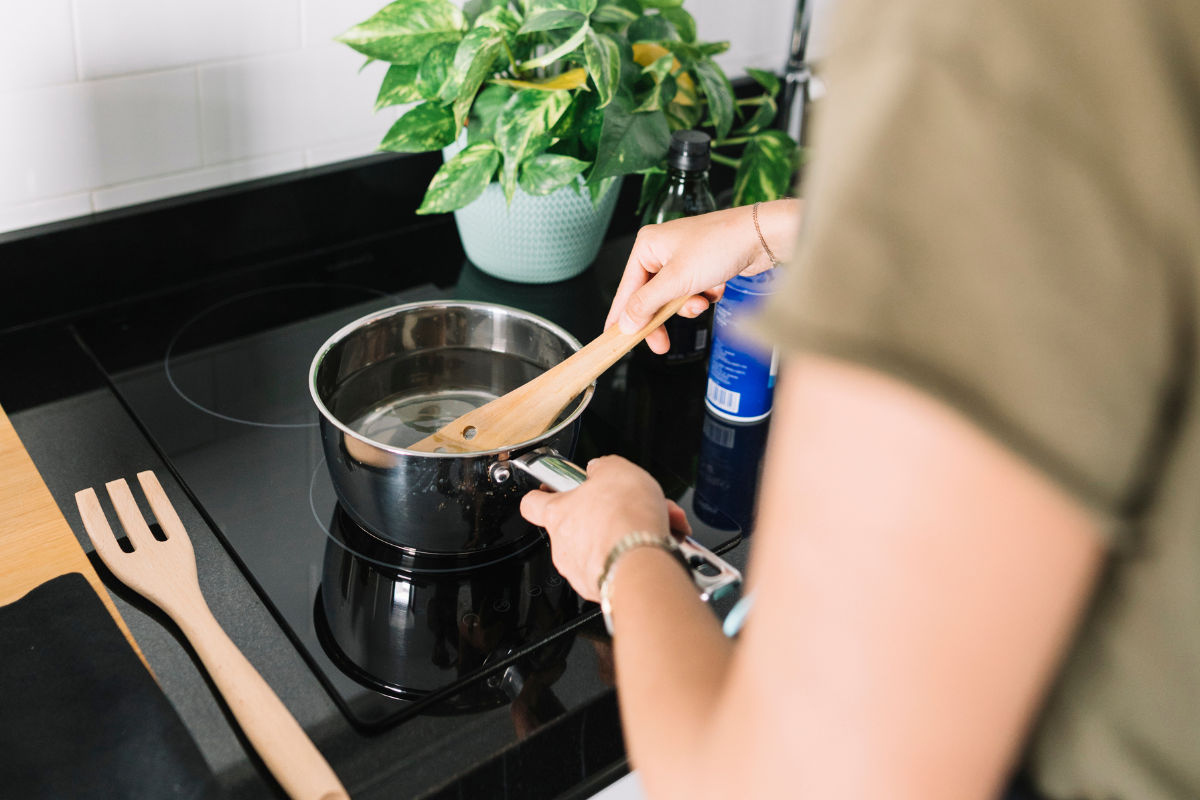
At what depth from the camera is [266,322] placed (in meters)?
1.00

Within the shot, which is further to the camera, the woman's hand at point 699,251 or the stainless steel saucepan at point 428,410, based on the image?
the woman's hand at point 699,251

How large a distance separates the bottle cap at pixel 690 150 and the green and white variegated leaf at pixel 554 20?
0.14 meters

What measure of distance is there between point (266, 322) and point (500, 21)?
0.39 m

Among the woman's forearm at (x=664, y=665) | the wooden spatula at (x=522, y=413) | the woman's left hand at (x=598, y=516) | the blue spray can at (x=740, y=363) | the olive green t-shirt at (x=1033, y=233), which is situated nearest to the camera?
the olive green t-shirt at (x=1033, y=233)

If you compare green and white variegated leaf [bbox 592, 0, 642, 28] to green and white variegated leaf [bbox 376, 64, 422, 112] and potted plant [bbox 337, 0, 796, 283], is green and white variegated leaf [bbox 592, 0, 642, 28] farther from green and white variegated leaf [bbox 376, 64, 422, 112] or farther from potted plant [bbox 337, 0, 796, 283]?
green and white variegated leaf [bbox 376, 64, 422, 112]

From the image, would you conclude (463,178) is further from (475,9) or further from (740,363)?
(740,363)

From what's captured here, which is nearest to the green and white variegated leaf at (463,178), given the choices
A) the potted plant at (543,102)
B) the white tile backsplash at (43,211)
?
the potted plant at (543,102)

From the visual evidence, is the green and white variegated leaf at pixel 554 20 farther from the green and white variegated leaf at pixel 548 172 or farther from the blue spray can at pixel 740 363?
the blue spray can at pixel 740 363

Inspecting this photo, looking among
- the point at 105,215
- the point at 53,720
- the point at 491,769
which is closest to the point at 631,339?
the point at 491,769

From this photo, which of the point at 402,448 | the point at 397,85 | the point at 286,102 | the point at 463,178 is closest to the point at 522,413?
the point at 402,448

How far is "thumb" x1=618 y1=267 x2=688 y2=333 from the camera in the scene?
75 cm

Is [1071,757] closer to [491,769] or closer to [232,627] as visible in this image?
[491,769]

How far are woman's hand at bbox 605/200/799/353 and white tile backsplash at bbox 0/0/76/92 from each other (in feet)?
1.86

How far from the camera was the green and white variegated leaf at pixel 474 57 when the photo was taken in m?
0.89
